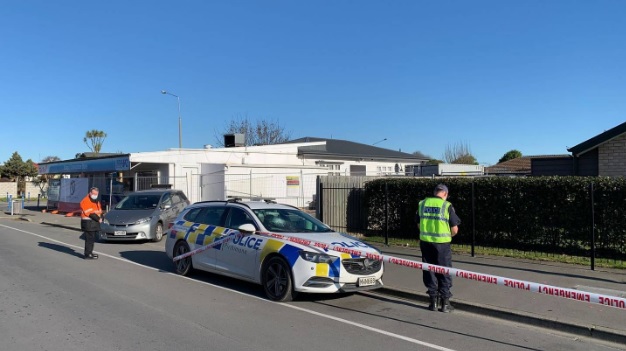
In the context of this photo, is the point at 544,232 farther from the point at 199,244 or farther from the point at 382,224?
the point at 199,244

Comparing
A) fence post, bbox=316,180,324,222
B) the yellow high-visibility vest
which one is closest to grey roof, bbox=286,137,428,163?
fence post, bbox=316,180,324,222

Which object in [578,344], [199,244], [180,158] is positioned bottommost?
[578,344]

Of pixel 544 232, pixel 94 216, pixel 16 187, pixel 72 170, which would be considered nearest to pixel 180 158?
pixel 72 170

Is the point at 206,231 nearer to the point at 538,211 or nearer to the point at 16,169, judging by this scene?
the point at 538,211

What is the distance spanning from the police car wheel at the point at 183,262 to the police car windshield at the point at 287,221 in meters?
2.02

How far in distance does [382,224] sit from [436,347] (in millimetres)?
9502

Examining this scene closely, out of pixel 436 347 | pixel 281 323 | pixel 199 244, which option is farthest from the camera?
pixel 199 244

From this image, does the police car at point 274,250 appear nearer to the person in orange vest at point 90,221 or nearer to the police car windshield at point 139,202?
the person in orange vest at point 90,221

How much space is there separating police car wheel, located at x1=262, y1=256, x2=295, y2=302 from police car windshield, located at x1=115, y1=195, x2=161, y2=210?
9469 mm

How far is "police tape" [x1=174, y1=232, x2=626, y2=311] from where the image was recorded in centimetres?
497

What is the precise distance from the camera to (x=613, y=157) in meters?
13.4

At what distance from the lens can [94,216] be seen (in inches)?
453

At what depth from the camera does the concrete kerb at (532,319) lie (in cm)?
575

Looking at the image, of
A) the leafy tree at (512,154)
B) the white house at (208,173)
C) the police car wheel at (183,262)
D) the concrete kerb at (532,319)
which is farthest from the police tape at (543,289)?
the leafy tree at (512,154)
